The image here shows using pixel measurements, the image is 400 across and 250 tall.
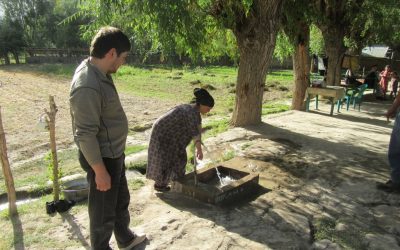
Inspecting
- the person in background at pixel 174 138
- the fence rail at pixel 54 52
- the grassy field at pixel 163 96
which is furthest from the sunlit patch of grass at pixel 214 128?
the fence rail at pixel 54 52

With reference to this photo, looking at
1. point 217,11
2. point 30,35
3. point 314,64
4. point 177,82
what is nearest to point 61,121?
point 217,11

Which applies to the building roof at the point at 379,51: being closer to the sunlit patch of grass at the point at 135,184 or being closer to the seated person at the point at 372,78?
the seated person at the point at 372,78

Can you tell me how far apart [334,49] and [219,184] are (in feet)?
32.3

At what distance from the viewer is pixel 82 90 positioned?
99.2 inches

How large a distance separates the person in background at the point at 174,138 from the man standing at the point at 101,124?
4.72 ft

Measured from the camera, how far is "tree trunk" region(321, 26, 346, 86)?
516 inches

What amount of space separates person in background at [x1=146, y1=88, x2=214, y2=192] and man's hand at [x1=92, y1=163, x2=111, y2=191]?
177 cm

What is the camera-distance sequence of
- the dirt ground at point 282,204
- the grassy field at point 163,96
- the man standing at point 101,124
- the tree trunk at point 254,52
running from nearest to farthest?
the man standing at point 101,124 < the dirt ground at point 282,204 < the grassy field at point 163,96 < the tree trunk at point 254,52

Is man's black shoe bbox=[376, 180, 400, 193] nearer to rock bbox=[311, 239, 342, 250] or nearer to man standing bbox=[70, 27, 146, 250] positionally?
rock bbox=[311, 239, 342, 250]

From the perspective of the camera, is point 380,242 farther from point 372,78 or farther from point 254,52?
point 372,78

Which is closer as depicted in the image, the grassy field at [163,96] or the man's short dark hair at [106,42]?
the man's short dark hair at [106,42]

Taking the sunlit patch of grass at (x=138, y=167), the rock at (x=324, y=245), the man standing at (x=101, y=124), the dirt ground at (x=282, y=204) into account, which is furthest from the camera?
the sunlit patch of grass at (x=138, y=167)

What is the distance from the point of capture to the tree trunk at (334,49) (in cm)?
1310

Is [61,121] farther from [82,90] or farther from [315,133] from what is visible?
[82,90]
